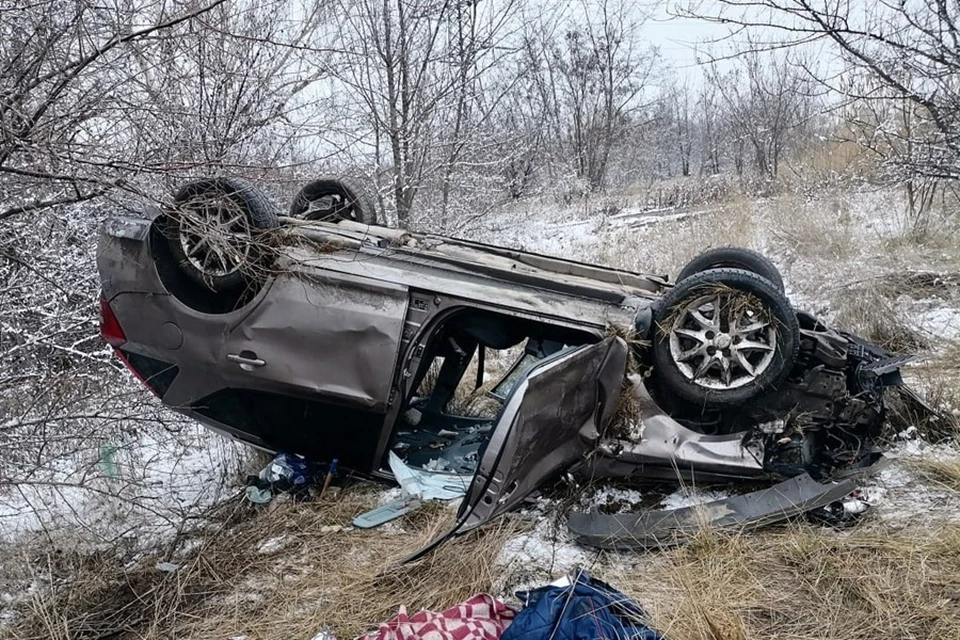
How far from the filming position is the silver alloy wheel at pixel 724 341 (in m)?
3.04

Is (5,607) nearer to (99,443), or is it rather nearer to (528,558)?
(99,443)

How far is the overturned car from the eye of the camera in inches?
120

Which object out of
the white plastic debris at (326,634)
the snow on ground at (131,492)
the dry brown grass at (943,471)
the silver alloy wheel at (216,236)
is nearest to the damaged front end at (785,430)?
the dry brown grass at (943,471)

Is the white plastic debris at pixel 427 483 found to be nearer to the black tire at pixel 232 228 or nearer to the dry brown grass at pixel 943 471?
the black tire at pixel 232 228

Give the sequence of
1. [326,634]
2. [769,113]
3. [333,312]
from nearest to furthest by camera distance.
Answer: [326,634], [333,312], [769,113]

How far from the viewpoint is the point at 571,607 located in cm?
226

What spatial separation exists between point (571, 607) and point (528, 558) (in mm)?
675

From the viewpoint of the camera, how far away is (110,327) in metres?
3.57

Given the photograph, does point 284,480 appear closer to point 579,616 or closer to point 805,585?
point 579,616

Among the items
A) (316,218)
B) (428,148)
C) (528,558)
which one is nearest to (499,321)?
(528,558)

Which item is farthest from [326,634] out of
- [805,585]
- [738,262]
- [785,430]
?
[738,262]

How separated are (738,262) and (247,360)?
2999 mm

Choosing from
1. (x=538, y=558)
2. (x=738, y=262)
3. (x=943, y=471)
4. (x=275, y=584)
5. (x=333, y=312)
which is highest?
(x=738, y=262)

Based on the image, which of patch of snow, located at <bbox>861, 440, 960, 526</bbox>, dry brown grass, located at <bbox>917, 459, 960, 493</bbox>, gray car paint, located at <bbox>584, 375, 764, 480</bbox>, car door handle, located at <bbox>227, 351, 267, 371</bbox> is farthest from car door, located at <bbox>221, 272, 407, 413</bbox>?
dry brown grass, located at <bbox>917, 459, 960, 493</bbox>
